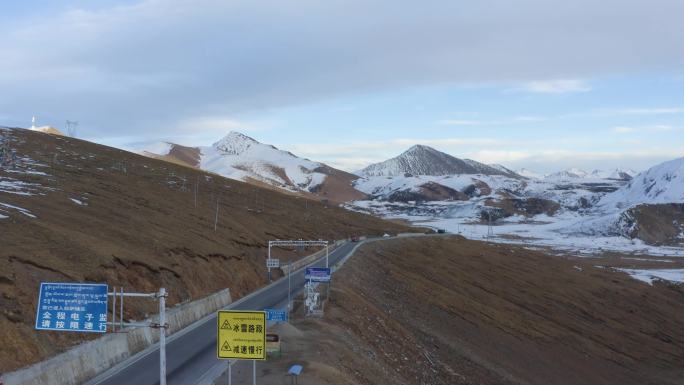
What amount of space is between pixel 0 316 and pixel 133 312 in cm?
1030

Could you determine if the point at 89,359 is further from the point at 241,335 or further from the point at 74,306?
the point at 241,335

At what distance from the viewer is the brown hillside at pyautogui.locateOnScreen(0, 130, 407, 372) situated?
29842 millimetres

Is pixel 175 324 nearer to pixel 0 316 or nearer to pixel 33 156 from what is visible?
pixel 0 316

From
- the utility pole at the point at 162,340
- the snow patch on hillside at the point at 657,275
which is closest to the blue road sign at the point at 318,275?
the utility pole at the point at 162,340

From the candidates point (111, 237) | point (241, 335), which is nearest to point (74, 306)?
point (241, 335)

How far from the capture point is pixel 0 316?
85.5 feet

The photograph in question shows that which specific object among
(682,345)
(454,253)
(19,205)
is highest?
(19,205)

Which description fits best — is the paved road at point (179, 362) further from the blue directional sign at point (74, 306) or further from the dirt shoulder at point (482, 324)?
the blue directional sign at point (74, 306)

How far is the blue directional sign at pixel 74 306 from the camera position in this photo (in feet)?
65.5

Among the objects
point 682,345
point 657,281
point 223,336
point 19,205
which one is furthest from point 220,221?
point 657,281

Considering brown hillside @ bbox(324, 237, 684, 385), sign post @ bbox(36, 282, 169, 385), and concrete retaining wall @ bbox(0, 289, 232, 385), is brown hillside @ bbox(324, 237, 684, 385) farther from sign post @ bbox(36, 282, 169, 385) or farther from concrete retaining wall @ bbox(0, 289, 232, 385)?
sign post @ bbox(36, 282, 169, 385)

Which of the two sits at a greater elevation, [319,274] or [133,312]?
[319,274]

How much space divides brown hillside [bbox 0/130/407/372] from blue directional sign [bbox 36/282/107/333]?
18.1 feet

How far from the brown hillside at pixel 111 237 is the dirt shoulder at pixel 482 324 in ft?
33.4
